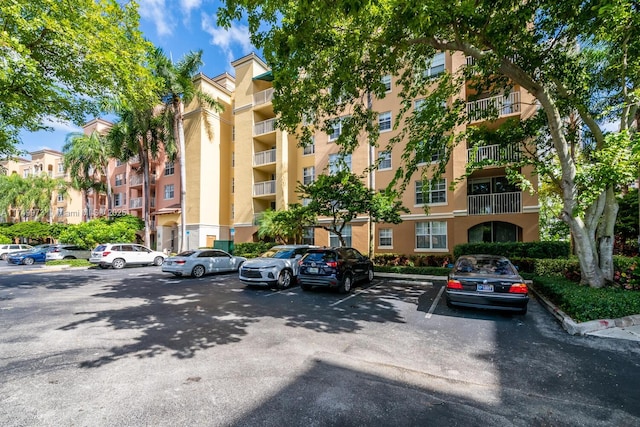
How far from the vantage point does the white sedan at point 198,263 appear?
14500 millimetres

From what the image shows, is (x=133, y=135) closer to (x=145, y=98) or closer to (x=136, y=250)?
(x=136, y=250)

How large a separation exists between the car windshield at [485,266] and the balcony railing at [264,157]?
1973 cm

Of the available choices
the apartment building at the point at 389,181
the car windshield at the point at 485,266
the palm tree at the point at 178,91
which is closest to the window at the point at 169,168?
the palm tree at the point at 178,91

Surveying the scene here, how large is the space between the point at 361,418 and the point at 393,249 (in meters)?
17.6

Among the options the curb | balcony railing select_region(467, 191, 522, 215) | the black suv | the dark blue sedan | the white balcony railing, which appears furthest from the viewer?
the white balcony railing

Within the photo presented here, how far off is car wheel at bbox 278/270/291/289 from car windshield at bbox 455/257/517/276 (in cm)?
632

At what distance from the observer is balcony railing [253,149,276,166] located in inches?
1006

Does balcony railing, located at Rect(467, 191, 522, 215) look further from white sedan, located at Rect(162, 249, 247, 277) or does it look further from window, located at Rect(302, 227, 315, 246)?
white sedan, located at Rect(162, 249, 247, 277)

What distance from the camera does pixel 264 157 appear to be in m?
26.0

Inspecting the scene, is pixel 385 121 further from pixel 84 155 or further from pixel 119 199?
pixel 119 199

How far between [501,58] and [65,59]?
13.9 m

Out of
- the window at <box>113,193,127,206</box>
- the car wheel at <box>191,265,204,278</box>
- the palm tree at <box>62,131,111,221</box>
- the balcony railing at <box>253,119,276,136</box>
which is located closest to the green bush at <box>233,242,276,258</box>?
the car wheel at <box>191,265,204,278</box>

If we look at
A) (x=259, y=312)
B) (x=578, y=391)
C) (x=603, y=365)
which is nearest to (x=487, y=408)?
(x=578, y=391)

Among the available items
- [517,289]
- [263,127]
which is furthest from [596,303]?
[263,127]
